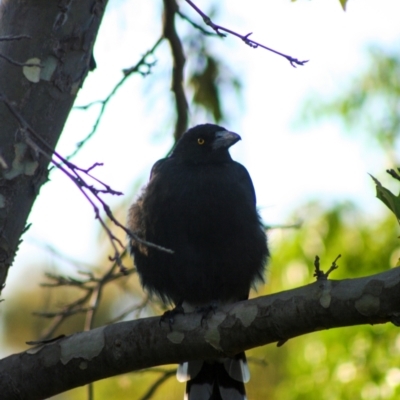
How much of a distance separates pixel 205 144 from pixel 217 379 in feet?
6.43

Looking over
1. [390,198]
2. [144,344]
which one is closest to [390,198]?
[390,198]

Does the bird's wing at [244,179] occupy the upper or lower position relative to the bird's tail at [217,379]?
upper

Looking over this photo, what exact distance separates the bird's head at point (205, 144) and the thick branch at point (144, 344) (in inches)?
89.4

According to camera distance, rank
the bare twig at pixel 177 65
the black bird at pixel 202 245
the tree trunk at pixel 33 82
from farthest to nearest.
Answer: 1. the bare twig at pixel 177 65
2. the black bird at pixel 202 245
3. the tree trunk at pixel 33 82

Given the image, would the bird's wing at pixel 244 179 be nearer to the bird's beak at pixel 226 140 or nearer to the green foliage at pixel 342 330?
the bird's beak at pixel 226 140

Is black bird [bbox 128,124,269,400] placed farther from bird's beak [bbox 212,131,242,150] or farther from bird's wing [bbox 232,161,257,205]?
bird's beak [bbox 212,131,242,150]

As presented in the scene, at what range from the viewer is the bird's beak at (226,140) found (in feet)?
20.4

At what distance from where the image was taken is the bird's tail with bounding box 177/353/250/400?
562 cm

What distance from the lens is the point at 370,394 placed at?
6285 millimetres

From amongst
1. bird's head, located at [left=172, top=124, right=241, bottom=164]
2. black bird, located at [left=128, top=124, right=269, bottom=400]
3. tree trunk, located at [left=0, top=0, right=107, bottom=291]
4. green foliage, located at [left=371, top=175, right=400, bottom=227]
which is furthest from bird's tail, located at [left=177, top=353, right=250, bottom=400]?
green foliage, located at [left=371, top=175, right=400, bottom=227]

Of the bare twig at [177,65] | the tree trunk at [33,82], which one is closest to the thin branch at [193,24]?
the bare twig at [177,65]

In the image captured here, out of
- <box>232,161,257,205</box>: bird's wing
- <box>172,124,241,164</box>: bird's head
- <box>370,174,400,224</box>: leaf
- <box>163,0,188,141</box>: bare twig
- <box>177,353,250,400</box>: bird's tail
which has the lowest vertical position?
<box>370,174,400,224</box>: leaf

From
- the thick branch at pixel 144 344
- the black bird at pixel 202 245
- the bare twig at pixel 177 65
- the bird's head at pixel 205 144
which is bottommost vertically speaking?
the thick branch at pixel 144 344

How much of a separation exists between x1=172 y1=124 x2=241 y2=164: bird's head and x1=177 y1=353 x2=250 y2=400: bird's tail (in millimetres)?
1659
